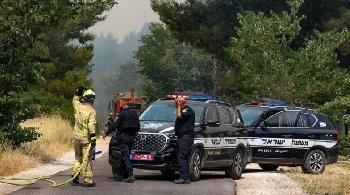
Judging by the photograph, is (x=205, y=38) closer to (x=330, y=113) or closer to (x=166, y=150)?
(x=330, y=113)

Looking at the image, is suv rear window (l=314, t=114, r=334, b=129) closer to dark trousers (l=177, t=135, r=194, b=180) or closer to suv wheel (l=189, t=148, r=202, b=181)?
suv wheel (l=189, t=148, r=202, b=181)

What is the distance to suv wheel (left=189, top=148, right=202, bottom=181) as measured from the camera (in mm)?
16458

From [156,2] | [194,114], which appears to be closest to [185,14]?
[156,2]

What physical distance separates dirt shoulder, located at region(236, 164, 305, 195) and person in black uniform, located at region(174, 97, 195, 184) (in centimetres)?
117

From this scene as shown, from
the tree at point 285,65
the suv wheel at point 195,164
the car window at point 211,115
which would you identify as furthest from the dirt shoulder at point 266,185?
the tree at point 285,65

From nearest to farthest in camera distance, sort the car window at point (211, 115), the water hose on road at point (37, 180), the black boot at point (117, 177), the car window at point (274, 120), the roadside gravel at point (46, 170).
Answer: the roadside gravel at point (46, 170) < the water hose on road at point (37, 180) < the black boot at point (117, 177) < the car window at point (211, 115) < the car window at point (274, 120)

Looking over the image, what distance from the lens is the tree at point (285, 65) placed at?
3375cm

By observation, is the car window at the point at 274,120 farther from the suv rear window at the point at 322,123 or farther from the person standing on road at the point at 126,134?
the person standing on road at the point at 126,134

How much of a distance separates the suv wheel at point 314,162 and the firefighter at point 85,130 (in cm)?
859

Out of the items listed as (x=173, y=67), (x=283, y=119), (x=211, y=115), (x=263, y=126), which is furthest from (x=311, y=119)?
(x=173, y=67)

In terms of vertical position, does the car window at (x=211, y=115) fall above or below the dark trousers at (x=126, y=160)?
above

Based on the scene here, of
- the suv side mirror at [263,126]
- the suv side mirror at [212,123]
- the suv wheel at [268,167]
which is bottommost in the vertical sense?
the suv wheel at [268,167]

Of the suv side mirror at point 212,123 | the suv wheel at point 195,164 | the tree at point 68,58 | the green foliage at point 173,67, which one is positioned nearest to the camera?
the suv wheel at point 195,164

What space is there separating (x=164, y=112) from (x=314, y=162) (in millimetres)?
6144
